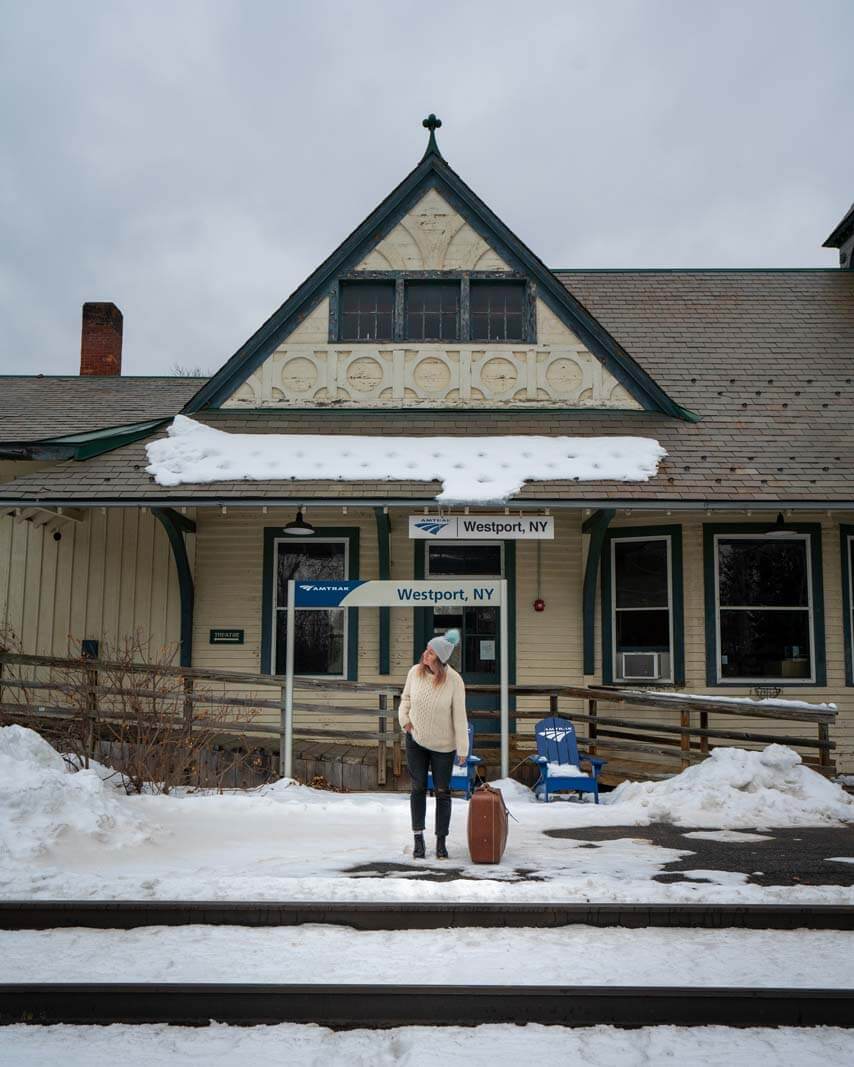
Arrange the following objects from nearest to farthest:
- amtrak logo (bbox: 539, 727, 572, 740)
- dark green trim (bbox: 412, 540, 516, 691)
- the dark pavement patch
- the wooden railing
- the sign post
Result: 1. the dark pavement patch
2. the sign post
3. the wooden railing
4. amtrak logo (bbox: 539, 727, 572, 740)
5. dark green trim (bbox: 412, 540, 516, 691)

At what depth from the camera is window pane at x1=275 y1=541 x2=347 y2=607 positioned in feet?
44.2

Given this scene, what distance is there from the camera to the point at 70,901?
6012 millimetres

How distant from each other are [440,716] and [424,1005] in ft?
9.69

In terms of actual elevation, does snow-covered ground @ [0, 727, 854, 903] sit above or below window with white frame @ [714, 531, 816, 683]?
below

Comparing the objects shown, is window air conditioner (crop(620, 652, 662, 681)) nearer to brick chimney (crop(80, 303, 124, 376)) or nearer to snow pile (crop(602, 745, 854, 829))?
snow pile (crop(602, 745, 854, 829))

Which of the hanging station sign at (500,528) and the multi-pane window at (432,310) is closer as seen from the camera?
the hanging station sign at (500,528)

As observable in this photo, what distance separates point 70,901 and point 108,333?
17078 millimetres

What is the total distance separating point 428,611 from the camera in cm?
1320

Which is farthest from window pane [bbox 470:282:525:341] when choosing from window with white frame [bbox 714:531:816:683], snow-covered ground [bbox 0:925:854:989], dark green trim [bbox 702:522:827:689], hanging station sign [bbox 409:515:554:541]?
snow-covered ground [bbox 0:925:854:989]

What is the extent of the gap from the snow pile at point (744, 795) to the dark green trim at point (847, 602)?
2732 mm

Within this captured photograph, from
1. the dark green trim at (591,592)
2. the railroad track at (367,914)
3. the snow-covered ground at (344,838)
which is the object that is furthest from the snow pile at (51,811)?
the dark green trim at (591,592)

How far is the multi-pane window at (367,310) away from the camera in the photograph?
547 inches

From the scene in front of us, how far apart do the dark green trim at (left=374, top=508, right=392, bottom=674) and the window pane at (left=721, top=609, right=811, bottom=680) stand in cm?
443

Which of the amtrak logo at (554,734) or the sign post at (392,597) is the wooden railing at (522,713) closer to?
the sign post at (392,597)
